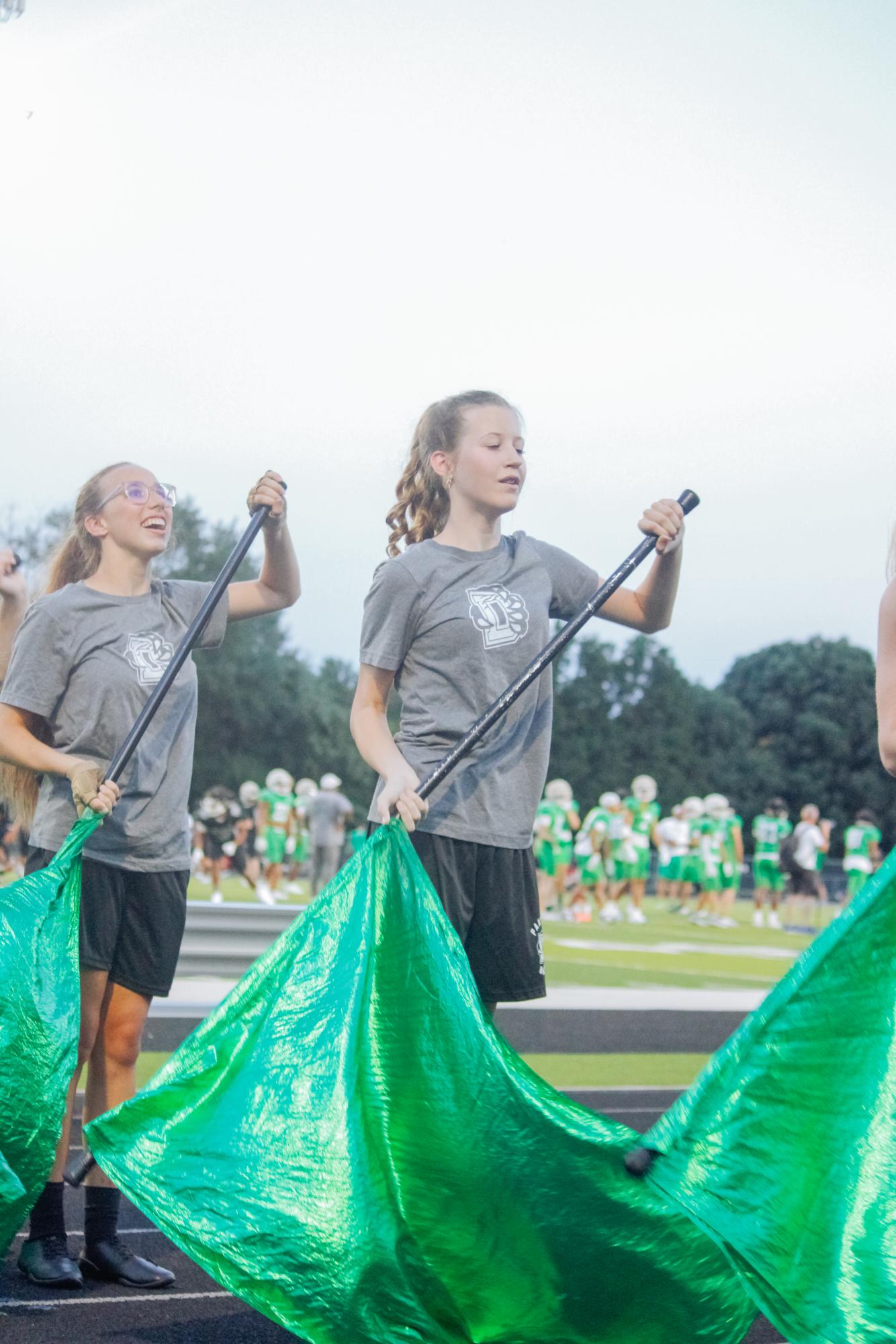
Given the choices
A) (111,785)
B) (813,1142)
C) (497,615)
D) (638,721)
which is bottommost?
(813,1142)

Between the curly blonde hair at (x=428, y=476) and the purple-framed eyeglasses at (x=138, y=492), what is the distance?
0.65 m

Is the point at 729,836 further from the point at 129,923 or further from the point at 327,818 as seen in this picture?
the point at 129,923

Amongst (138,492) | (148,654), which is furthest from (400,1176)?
(138,492)

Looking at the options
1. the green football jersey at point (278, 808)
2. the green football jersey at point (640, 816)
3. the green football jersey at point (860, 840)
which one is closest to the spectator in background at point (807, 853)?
the green football jersey at point (860, 840)

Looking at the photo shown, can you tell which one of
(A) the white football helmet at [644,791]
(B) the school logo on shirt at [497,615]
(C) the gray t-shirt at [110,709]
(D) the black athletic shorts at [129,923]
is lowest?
(D) the black athletic shorts at [129,923]

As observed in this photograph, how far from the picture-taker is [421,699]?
4008 mm

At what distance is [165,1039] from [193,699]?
4.43 m

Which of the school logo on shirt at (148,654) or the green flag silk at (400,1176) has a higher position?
the school logo on shirt at (148,654)

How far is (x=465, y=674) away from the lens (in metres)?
3.98

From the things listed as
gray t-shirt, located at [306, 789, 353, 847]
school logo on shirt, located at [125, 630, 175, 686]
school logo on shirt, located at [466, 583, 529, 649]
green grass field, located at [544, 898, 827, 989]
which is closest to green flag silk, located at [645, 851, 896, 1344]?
school logo on shirt, located at [466, 583, 529, 649]

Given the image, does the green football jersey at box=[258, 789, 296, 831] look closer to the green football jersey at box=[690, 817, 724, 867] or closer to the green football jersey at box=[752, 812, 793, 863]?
the green football jersey at box=[690, 817, 724, 867]

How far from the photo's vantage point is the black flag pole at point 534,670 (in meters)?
3.71

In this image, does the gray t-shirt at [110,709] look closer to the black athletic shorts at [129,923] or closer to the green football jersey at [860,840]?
the black athletic shorts at [129,923]

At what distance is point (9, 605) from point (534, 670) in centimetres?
179
